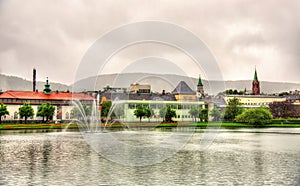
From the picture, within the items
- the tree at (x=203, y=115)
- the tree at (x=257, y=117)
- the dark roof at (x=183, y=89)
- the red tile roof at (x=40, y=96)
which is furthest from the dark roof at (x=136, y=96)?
the tree at (x=257, y=117)

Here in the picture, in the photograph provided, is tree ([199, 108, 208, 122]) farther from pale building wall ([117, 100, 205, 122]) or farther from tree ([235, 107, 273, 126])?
tree ([235, 107, 273, 126])

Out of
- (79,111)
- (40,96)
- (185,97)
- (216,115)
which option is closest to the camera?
(79,111)

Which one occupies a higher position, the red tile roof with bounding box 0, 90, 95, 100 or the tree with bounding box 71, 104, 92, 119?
the red tile roof with bounding box 0, 90, 95, 100

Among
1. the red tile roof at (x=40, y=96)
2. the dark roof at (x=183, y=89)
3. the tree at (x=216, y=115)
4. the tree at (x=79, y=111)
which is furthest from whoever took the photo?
the dark roof at (x=183, y=89)

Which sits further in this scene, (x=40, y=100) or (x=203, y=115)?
(x=40, y=100)

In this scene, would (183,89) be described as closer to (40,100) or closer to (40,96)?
(40,96)

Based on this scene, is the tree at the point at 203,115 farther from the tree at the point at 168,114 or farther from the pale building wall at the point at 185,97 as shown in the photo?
the pale building wall at the point at 185,97

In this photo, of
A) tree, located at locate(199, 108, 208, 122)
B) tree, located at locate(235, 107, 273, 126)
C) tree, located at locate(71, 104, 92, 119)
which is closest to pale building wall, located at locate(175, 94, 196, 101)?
tree, located at locate(199, 108, 208, 122)

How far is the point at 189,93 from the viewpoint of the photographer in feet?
514

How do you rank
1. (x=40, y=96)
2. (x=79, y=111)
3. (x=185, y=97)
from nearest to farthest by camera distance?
(x=79, y=111)
(x=40, y=96)
(x=185, y=97)

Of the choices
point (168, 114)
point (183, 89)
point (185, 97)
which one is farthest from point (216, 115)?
point (183, 89)

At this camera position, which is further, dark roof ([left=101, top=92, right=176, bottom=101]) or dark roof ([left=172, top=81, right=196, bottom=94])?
dark roof ([left=172, top=81, right=196, bottom=94])

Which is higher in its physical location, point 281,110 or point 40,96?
point 40,96

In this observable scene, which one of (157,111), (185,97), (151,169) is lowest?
(151,169)
